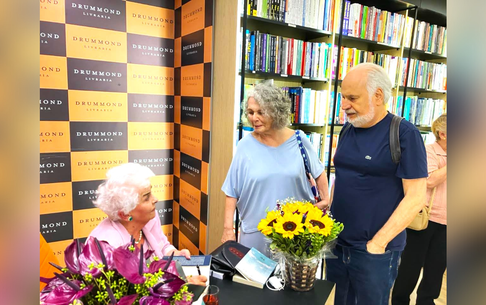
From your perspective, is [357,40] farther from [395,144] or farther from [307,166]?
[395,144]

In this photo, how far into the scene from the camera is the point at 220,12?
2.58 m

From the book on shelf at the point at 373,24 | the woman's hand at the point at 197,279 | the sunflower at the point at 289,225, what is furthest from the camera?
the book on shelf at the point at 373,24

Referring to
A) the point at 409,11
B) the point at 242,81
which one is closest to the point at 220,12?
the point at 242,81

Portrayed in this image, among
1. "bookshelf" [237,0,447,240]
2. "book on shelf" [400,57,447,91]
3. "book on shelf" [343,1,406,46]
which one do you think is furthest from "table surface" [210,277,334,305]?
"book on shelf" [400,57,447,91]

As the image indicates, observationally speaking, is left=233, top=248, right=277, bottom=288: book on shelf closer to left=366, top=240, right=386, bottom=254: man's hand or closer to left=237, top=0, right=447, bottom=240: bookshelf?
left=366, top=240, right=386, bottom=254: man's hand

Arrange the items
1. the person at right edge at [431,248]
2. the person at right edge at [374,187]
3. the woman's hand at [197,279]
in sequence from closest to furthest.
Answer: the woman's hand at [197,279], the person at right edge at [374,187], the person at right edge at [431,248]

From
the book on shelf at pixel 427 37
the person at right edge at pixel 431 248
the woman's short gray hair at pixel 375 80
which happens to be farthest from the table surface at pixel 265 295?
the book on shelf at pixel 427 37

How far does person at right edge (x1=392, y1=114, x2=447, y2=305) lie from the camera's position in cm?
227

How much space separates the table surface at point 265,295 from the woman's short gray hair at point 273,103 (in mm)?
1000

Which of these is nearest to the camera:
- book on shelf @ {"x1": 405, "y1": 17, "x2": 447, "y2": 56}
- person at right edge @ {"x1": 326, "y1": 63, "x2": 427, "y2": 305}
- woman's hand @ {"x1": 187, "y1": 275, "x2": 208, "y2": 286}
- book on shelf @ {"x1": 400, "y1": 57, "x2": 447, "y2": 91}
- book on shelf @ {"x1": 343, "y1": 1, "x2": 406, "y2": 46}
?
woman's hand @ {"x1": 187, "y1": 275, "x2": 208, "y2": 286}

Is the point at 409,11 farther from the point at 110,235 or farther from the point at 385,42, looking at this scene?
the point at 110,235

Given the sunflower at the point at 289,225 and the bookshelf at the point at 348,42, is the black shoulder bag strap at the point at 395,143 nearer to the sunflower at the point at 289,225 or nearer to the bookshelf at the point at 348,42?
the sunflower at the point at 289,225

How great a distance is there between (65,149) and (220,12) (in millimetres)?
1817

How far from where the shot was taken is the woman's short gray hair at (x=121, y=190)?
1.73m
